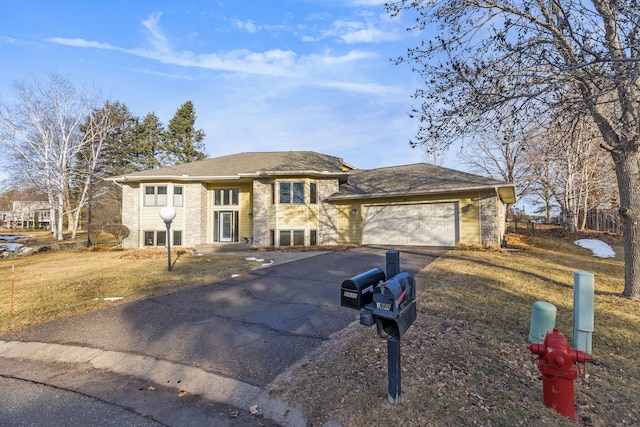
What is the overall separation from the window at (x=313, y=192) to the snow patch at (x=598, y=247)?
518 inches

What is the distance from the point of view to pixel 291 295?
662 centimetres

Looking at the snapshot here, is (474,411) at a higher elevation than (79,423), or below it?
higher

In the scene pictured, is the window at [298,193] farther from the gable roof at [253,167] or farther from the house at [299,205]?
the gable roof at [253,167]

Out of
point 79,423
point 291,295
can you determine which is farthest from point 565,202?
point 79,423

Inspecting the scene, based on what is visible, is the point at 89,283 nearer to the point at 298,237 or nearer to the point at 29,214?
the point at 298,237

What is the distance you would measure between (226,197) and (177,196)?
262cm

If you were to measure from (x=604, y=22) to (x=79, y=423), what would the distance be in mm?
9070

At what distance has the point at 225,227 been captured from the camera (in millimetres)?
17734

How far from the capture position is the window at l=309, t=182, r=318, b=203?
15.8 m

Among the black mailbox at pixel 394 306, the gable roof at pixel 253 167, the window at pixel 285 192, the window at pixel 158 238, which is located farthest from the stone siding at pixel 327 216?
the black mailbox at pixel 394 306

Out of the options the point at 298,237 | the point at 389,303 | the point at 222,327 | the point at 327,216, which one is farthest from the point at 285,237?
the point at 389,303

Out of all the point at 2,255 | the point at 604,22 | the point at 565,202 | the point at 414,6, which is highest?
the point at 414,6

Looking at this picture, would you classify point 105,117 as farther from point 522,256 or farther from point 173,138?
point 522,256

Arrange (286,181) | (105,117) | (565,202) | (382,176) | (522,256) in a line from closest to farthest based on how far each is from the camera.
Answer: (522,256) < (286,181) < (382,176) < (565,202) < (105,117)
